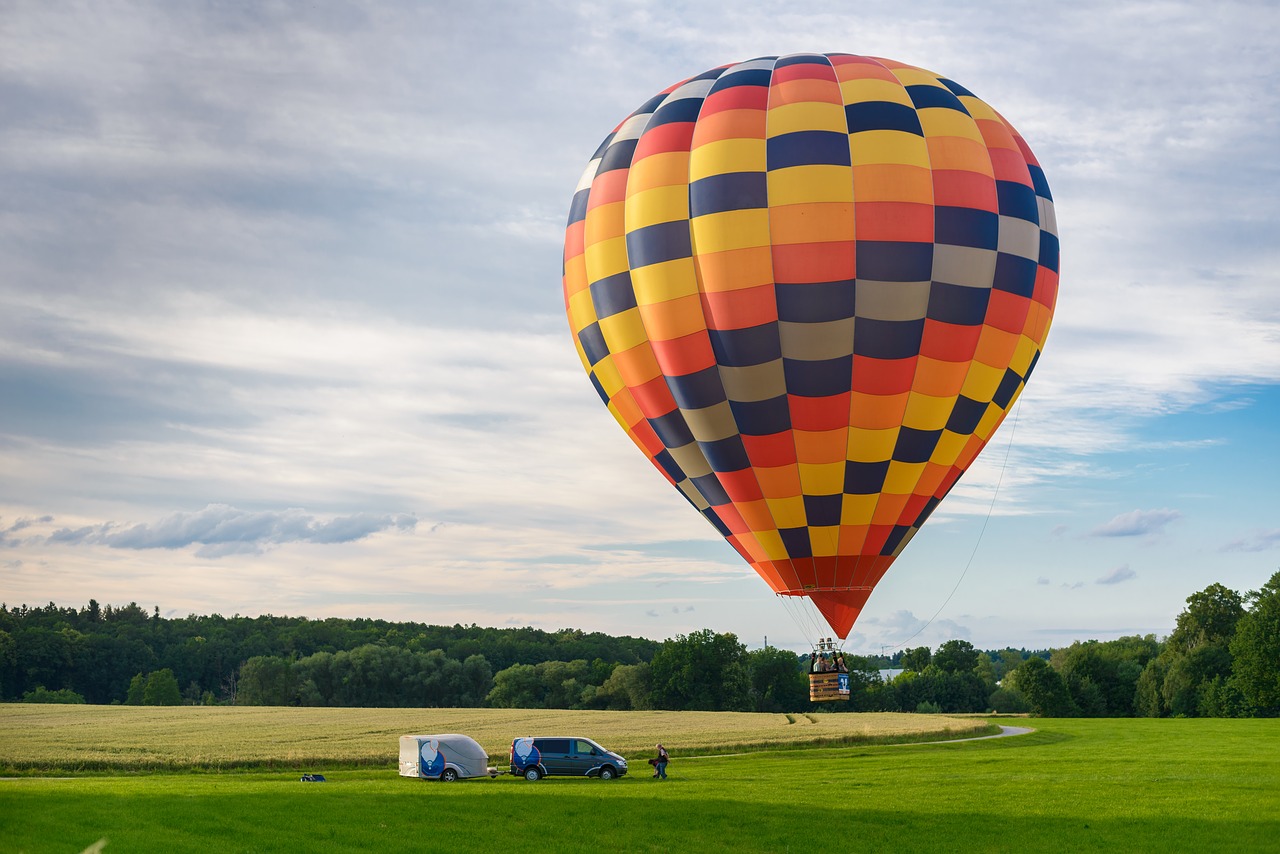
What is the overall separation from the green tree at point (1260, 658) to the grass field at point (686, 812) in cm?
5510

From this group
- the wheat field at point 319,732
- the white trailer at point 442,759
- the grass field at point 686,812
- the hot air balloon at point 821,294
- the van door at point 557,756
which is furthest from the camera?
the wheat field at point 319,732

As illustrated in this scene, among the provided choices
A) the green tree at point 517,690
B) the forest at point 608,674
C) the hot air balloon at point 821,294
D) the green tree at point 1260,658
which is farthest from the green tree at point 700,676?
the hot air balloon at point 821,294

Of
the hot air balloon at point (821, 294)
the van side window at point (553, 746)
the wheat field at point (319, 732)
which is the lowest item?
the wheat field at point (319, 732)

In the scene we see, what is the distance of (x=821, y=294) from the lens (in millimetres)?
25797

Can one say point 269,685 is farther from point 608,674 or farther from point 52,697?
point 608,674

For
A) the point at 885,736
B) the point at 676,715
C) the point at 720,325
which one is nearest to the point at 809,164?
the point at 720,325

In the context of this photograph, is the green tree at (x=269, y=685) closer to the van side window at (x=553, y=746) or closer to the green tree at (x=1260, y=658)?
the van side window at (x=553, y=746)

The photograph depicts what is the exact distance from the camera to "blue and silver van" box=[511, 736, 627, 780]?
34.9 m

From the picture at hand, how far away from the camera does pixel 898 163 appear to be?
26.0m

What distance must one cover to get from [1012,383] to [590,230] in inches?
446

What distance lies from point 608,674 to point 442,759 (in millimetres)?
79836

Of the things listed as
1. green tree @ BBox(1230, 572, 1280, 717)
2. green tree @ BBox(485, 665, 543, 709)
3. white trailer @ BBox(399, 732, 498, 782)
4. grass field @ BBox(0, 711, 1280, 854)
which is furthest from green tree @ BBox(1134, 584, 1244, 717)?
white trailer @ BBox(399, 732, 498, 782)

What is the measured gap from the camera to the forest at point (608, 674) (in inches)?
3829

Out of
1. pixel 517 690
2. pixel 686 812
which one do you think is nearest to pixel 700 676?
pixel 517 690
